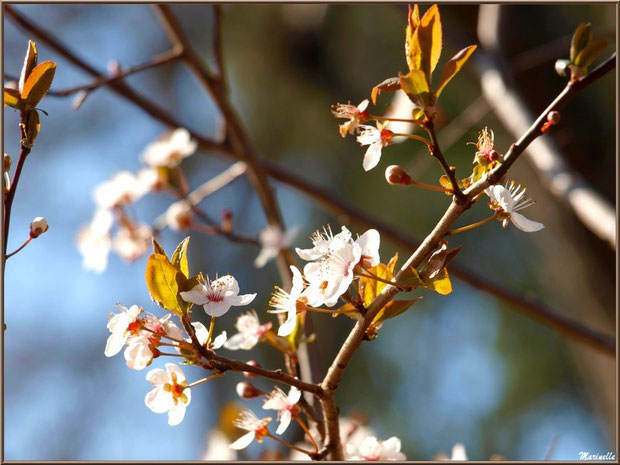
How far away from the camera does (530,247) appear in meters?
2.44

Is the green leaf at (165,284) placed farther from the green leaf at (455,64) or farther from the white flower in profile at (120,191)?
the white flower in profile at (120,191)

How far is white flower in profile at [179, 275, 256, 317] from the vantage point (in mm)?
429

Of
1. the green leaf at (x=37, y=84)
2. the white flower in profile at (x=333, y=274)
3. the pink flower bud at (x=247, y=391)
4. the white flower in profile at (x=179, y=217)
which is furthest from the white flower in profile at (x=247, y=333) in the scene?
the white flower in profile at (x=179, y=217)

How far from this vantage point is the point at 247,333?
55 cm

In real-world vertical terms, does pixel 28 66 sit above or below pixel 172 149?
below

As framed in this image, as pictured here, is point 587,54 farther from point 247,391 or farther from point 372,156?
point 247,391

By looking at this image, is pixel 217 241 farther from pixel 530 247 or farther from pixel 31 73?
pixel 31 73

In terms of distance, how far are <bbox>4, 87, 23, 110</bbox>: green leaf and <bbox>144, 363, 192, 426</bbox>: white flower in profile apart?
0.21 m

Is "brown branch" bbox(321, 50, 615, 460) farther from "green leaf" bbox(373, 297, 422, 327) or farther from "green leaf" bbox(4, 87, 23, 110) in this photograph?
"green leaf" bbox(4, 87, 23, 110)

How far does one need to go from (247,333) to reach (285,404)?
75 millimetres

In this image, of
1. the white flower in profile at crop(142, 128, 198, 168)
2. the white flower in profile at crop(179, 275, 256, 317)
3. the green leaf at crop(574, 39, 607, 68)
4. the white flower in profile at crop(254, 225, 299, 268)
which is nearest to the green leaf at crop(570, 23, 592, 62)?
the green leaf at crop(574, 39, 607, 68)

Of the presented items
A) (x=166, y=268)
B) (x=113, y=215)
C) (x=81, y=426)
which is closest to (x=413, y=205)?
(x=81, y=426)

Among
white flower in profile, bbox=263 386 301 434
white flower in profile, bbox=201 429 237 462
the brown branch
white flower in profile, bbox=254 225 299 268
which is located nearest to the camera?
the brown branch

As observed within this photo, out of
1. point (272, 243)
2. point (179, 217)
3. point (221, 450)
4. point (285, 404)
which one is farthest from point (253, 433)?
point (179, 217)
